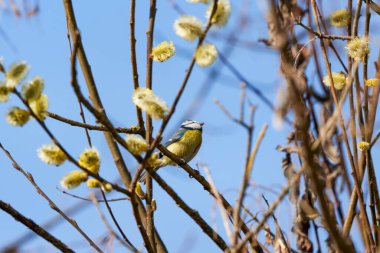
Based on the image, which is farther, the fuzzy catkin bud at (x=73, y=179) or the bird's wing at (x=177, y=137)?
the bird's wing at (x=177, y=137)

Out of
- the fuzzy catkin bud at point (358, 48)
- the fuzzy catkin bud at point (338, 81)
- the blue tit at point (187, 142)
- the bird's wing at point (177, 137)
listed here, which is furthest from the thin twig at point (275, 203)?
the bird's wing at point (177, 137)

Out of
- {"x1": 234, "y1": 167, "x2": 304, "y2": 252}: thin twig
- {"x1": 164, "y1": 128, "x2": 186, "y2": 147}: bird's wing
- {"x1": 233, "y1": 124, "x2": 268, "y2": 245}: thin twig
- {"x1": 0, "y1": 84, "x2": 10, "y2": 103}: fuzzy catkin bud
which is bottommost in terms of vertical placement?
{"x1": 234, "y1": 167, "x2": 304, "y2": 252}: thin twig

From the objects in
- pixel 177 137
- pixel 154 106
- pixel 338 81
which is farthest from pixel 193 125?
pixel 154 106

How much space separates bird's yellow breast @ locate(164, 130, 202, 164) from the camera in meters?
6.27

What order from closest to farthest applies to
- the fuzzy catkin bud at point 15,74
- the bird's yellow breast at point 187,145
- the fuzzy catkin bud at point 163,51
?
the fuzzy catkin bud at point 15,74 → the fuzzy catkin bud at point 163,51 → the bird's yellow breast at point 187,145

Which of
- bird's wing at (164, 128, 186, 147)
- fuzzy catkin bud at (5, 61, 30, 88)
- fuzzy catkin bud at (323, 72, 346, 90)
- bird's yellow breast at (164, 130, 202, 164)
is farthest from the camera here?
bird's wing at (164, 128, 186, 147)

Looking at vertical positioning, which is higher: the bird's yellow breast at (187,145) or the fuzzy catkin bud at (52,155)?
the bird's yellow breast at (187,145)

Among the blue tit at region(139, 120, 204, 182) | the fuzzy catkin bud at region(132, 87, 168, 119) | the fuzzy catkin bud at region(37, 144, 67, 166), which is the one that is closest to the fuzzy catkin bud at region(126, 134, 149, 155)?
the fuzzy catkin bud at region(132, 87, 168, 119)

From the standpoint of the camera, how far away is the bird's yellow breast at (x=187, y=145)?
6266mm

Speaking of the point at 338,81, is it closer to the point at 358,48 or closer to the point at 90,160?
the point at 358,48

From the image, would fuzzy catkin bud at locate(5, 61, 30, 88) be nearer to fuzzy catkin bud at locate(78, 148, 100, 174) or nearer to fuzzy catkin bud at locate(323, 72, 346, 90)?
fuzzy catkin bud at locate(78, 148, 100, 174)

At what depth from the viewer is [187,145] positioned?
20.8 feet

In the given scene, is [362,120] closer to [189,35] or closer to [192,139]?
[189,35]

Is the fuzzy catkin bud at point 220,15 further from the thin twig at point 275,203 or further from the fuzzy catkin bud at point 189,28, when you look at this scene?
the thin twig at point 275,203
